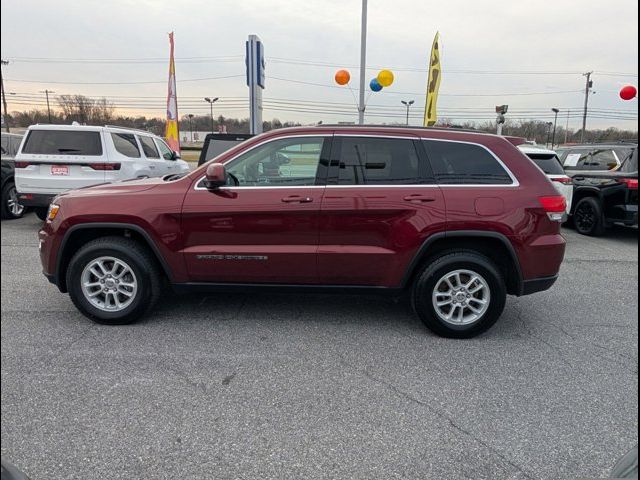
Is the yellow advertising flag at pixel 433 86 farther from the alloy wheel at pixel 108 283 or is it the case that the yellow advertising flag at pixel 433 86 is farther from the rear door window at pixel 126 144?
the alloy wheel at pixel 108 283

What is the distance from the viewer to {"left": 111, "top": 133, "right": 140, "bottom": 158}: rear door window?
849cm

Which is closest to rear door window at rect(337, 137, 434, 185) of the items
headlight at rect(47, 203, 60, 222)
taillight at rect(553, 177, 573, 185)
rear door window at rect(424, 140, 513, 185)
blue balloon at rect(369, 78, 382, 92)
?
rear door window at rect(424, 140, 513, 185)

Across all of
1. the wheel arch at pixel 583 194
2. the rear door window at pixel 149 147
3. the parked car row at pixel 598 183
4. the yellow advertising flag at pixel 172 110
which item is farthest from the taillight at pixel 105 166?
the yellow advertising flag at pixel 172 110

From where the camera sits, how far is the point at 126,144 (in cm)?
881

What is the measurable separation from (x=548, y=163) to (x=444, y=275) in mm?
5658

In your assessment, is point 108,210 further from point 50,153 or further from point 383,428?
point 50,153

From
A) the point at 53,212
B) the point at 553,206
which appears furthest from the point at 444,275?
the point at 53,212

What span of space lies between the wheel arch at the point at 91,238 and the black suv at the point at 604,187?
787cm

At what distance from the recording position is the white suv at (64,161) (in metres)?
7.83

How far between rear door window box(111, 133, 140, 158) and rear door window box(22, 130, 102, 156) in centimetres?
38

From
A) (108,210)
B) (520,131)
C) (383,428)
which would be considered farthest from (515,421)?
(520,131)

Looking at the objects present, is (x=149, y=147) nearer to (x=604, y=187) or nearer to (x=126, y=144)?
(x=126, y=144)

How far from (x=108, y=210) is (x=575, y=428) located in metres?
3.78

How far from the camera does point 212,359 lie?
11.3ft
